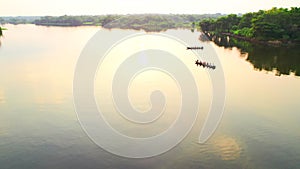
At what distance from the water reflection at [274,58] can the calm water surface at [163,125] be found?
627cm

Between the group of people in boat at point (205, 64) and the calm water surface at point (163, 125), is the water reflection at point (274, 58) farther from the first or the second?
the group of people in boat at point (205, 64)

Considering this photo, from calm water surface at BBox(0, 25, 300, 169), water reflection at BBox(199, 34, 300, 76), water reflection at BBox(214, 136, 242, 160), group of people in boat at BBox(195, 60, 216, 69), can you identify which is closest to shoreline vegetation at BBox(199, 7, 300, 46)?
water reflection at BBox(199, 34, 300, 76)

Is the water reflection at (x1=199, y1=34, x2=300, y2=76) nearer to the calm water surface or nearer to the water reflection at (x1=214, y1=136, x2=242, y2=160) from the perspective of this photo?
the calm water surface

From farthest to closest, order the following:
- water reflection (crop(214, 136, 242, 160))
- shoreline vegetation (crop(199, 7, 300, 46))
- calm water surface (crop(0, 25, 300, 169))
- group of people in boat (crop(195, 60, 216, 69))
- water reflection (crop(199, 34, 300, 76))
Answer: shoreline vegetation (crop(199, 7, 300, 46)), water reflection (crop(199, 34, 300, 76)), group of people in boat (crop(195, 60, 216, 69)), water reflection (crop(214, 136, 242, 160)), calm water surface (crop(0, 25, 300, 169))

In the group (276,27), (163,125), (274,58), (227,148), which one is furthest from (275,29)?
(227,148)

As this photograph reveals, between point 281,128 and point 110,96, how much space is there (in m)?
23.7

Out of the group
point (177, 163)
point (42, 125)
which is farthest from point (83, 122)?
point (177, 163)

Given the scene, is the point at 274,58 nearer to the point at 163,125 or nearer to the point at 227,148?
the point at 163,125

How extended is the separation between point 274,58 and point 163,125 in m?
55.2

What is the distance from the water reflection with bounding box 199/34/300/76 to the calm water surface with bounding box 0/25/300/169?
6275mm

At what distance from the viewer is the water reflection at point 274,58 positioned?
6228 cm

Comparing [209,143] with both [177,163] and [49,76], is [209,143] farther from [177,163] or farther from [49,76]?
[49,76]

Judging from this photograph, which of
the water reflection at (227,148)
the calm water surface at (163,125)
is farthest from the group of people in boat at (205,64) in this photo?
the water reflection at (227,148)

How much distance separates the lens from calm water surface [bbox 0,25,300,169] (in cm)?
2470
